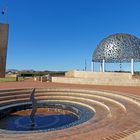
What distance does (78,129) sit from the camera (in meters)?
9.87

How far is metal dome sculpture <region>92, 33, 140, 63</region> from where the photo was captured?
37.7 metres

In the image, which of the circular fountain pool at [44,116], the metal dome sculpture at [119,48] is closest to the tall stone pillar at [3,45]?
the metal dome sculpture at [119,48]

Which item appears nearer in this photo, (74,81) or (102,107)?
(102,107)

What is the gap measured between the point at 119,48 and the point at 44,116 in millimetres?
25717

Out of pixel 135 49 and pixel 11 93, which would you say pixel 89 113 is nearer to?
pixel 11 93

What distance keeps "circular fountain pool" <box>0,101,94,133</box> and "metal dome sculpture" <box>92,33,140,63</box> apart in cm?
2240

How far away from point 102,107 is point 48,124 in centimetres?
419

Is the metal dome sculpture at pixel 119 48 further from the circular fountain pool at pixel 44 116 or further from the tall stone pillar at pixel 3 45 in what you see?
the circular fountain pool at pixel 44 116

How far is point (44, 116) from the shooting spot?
15.2 m

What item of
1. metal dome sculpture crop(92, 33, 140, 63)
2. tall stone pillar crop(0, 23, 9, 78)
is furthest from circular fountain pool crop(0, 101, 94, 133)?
metal dome sculpture crop(92, 33, 140, 63)

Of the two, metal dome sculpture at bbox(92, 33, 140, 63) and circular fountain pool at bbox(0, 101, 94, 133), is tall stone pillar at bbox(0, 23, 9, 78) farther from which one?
circular fountain pool at bbox(0, 101, 94, 133)

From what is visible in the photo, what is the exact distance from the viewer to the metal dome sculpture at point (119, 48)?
124 feet

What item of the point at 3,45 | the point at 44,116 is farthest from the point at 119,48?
the point at 44,116

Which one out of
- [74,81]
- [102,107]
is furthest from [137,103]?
[74,81]
